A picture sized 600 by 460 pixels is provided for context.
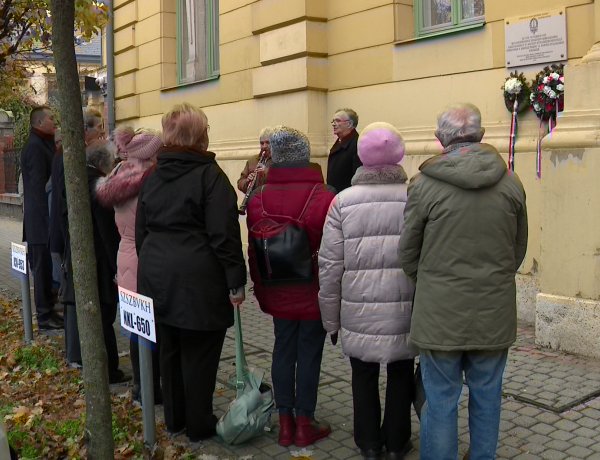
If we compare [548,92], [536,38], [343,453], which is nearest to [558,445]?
[343,453]

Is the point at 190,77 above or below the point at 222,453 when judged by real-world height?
above

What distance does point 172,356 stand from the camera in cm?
433

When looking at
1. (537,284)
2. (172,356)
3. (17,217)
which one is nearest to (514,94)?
(537,284)

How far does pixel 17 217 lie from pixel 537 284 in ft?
59.5

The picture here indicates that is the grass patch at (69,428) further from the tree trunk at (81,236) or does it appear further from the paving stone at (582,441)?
the paving stone at (582,441)

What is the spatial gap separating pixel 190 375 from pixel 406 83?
4.95 meters

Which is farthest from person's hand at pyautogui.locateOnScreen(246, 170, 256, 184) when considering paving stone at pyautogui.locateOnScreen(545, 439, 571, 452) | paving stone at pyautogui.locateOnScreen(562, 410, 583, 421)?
paving stone at pyautogui.locateOnScreen(545, 439, 571, 452)

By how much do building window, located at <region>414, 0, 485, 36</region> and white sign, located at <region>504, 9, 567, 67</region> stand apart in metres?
0.53

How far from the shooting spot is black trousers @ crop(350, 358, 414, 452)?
3.81 meters

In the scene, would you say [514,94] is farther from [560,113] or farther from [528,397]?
[528,397]

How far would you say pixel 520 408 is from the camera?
4680 mm

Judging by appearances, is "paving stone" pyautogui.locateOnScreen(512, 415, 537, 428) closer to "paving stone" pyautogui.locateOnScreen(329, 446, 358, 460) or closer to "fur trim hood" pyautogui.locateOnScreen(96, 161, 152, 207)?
"paving stone" pyautogui.locateOnScreen(329, 446, 358, 460)

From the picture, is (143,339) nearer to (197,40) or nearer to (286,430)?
(286,430)

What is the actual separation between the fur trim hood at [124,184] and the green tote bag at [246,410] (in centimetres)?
Answer: 118
